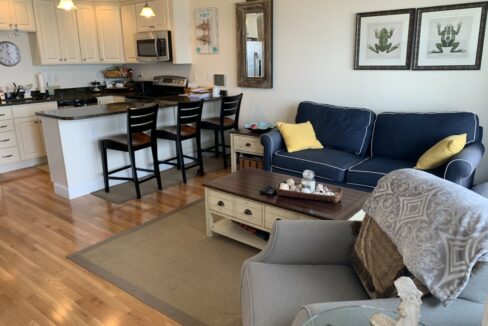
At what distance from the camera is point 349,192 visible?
8.80ft

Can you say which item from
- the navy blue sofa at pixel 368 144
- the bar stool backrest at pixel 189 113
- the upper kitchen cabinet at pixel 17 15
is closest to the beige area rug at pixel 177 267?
the navy blue sofa at pixel 368 144

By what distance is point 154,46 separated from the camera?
213 inches

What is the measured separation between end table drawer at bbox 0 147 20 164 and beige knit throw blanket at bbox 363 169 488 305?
Answer: 4870 millimetres

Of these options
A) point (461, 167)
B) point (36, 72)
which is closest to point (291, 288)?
point (461, 167)

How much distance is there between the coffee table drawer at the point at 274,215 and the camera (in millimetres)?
2477

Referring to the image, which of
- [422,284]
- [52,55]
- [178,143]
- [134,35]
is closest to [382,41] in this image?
[178,143]

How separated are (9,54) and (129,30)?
1.70 metres

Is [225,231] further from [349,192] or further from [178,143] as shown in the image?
[178,143]

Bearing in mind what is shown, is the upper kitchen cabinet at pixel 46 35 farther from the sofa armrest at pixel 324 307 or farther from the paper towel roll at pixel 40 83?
the sofa armrest at pixel 324 307

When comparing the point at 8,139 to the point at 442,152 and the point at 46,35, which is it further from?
the point at 442,152

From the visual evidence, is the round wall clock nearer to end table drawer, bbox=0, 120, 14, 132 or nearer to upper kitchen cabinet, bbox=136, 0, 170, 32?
end table drawer, bbox=0, 120, 14, 132

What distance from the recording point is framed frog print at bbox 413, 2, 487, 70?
331 centimetres

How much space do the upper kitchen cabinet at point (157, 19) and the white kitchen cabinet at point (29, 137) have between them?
204 cm

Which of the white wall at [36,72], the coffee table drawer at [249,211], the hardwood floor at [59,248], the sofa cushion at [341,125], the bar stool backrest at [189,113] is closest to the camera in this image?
the hardwood floor at [59,248]
